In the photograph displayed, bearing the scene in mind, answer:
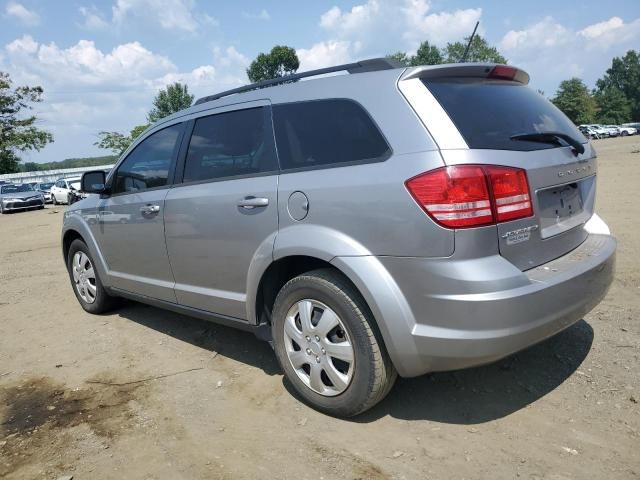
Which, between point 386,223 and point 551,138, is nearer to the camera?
point 386,223

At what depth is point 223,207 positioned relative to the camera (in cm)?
337

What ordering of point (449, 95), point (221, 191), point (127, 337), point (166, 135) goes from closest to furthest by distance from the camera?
A: point (449, 95)
point (221, 191)
point (166, 135)
point (127, 337)

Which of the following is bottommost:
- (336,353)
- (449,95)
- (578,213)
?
(336,353)

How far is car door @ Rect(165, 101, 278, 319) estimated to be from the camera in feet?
10.4

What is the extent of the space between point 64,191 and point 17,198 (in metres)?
3.23

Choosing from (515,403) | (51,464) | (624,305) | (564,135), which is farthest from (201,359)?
(624,305)

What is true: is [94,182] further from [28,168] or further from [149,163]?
[28,168]

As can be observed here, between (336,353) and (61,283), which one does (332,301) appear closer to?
(336,353)

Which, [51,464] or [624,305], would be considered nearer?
[51,464]

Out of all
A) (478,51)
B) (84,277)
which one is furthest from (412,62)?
(84,277)

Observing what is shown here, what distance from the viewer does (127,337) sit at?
15.3 feet

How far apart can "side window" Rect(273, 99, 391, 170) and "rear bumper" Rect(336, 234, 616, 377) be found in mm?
629

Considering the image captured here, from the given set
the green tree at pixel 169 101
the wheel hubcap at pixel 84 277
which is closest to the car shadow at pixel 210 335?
the wheel hubcap at pixel 84 277

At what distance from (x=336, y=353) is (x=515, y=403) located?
1.09m
